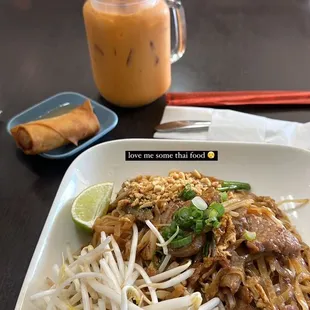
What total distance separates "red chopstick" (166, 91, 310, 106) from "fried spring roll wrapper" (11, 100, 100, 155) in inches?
13.5

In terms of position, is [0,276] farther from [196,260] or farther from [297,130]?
[297,130]

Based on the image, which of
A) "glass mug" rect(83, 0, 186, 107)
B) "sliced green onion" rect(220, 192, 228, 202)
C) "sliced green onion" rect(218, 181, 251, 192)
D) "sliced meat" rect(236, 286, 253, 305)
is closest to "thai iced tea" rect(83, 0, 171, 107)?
"glass mug" rect(83, 0, 186, 107)

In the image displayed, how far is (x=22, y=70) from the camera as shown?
86.7 inches

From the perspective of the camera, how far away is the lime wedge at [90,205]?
1340mm

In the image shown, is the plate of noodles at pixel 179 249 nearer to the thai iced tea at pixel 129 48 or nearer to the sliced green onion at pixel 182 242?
the sliced green onion at pixel 182 242

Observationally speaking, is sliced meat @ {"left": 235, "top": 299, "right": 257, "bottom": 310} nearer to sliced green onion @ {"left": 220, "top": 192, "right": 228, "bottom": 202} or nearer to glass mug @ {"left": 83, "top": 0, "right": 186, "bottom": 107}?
sliced green onion @ {"left": 220, "top": 192, "right": 228, "bottom": 202}

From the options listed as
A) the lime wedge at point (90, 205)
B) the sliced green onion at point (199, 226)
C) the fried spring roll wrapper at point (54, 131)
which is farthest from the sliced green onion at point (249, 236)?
the fried spring roll wrapper at point (54, 131)

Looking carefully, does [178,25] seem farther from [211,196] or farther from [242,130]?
[211,196]

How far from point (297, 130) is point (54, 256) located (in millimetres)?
894

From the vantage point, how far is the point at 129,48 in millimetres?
1733

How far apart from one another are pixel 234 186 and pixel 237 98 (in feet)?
1.83

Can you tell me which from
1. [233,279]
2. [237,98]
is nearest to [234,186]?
[233,279]

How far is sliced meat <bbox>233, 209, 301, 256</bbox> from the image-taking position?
3.85 feet

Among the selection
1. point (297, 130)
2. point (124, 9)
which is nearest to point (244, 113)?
point (297, 130)
